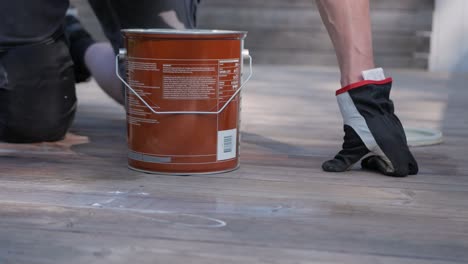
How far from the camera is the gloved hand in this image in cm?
149

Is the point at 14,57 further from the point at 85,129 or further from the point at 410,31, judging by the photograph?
the point at 410,31

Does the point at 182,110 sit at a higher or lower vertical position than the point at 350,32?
lower

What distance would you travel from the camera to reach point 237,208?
1.27 m

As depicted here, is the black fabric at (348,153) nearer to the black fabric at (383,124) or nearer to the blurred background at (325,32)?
the black fabric at (383,124)

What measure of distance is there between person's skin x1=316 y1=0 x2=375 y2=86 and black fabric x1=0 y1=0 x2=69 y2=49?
30.9 inches

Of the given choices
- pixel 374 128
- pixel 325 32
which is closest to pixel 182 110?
pixel 374 128

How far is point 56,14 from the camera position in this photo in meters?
1.97

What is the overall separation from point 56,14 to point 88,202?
840mm

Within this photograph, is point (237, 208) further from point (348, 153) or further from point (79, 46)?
point (79, 46)

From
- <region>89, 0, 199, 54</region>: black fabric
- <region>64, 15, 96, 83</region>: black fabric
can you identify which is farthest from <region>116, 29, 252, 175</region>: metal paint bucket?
<region>64, 15, 96, 83</region>: black fabric

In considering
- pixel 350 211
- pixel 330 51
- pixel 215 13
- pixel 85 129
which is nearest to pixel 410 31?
pixel 330 51

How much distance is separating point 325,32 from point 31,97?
2.84m

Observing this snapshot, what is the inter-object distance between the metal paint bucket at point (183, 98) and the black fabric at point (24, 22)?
1.58 ft

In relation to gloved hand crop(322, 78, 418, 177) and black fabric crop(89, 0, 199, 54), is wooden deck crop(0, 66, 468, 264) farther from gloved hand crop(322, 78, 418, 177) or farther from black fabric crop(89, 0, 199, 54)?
black fabric crop(89, 0, 199, 54)
